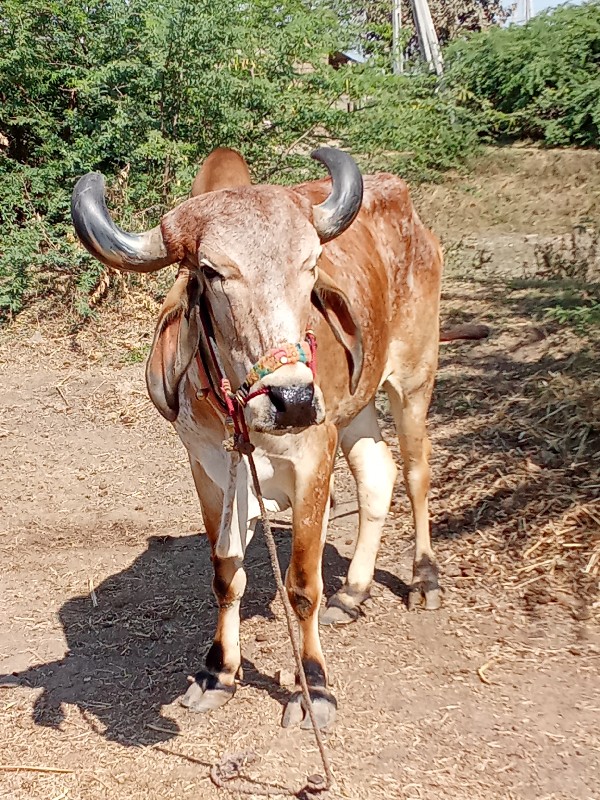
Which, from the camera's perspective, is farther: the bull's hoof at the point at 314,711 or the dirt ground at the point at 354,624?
the bull's hoof at the point at 314,711

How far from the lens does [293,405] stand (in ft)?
9.11

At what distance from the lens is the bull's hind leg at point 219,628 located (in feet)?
12.8

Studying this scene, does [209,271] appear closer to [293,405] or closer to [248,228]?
[248,228]

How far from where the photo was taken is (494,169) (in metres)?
15.2

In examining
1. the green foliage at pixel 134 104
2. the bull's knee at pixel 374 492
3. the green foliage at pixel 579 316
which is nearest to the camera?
the bull's knee at pixel 374 492

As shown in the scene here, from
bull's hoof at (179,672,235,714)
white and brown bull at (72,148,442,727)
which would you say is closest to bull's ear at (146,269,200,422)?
white and brown bull at (72,148,442,727)

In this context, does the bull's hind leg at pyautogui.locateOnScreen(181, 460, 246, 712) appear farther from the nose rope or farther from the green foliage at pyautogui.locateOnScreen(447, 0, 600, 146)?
the green foliage at pyautogui.locateOnScreen(447, 0, 600, 146)

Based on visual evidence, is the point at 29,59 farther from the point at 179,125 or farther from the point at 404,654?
the point at 404,654

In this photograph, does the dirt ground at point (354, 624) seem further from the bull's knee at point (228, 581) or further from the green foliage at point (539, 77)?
the green foliage at point (539, 77)

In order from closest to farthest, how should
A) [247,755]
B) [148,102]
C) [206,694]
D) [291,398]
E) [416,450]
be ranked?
1. [291,398]
2. [247,755]
3. [206,694]
4. [416,450]
5. [148,102]

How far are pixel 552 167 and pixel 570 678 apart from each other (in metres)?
12.2

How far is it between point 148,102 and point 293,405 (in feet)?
25.8

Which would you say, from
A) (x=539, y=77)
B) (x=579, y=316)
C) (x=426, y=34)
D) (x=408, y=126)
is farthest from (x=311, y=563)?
(x=426, y=34)

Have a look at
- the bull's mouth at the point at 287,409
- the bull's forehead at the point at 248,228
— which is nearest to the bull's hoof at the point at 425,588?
the bull's mouth at the point at 287,409
